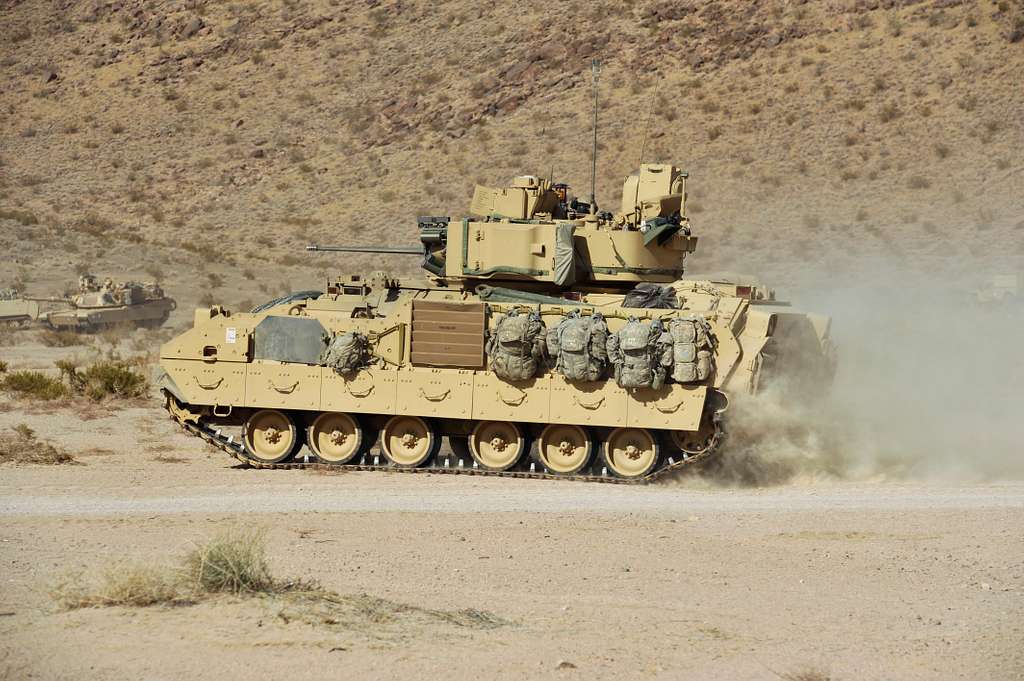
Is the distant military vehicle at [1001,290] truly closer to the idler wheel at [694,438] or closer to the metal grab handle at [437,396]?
the idler wheel at [694,438]

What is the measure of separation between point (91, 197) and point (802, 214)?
25256mm

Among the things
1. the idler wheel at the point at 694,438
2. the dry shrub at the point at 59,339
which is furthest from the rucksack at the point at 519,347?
the dry shrub at the point at 59,339

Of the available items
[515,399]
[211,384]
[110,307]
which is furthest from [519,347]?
[110,307]

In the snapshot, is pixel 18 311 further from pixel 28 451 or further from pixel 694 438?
pixel 694 438

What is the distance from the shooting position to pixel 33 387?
78.7 feet

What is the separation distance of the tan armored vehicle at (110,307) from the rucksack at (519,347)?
69.9ft

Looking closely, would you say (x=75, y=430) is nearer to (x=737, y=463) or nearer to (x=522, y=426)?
(x=522, y=426)

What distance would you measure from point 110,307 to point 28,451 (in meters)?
18.7

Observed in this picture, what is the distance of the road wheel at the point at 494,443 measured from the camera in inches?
680

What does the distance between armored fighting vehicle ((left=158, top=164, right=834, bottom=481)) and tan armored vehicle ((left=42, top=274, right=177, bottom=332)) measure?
18481 millimetres

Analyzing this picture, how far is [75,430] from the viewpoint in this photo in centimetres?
2047

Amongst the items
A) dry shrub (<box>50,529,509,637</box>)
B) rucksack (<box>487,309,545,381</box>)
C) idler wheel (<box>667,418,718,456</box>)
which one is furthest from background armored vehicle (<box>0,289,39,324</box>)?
dry shrub (<box>50,529,509,637</box>)

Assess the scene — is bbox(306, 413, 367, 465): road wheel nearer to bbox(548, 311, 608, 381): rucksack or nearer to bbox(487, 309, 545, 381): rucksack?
bbox(487, 309, 545, 381): rucksack

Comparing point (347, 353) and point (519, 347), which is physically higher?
point (519, 347)
